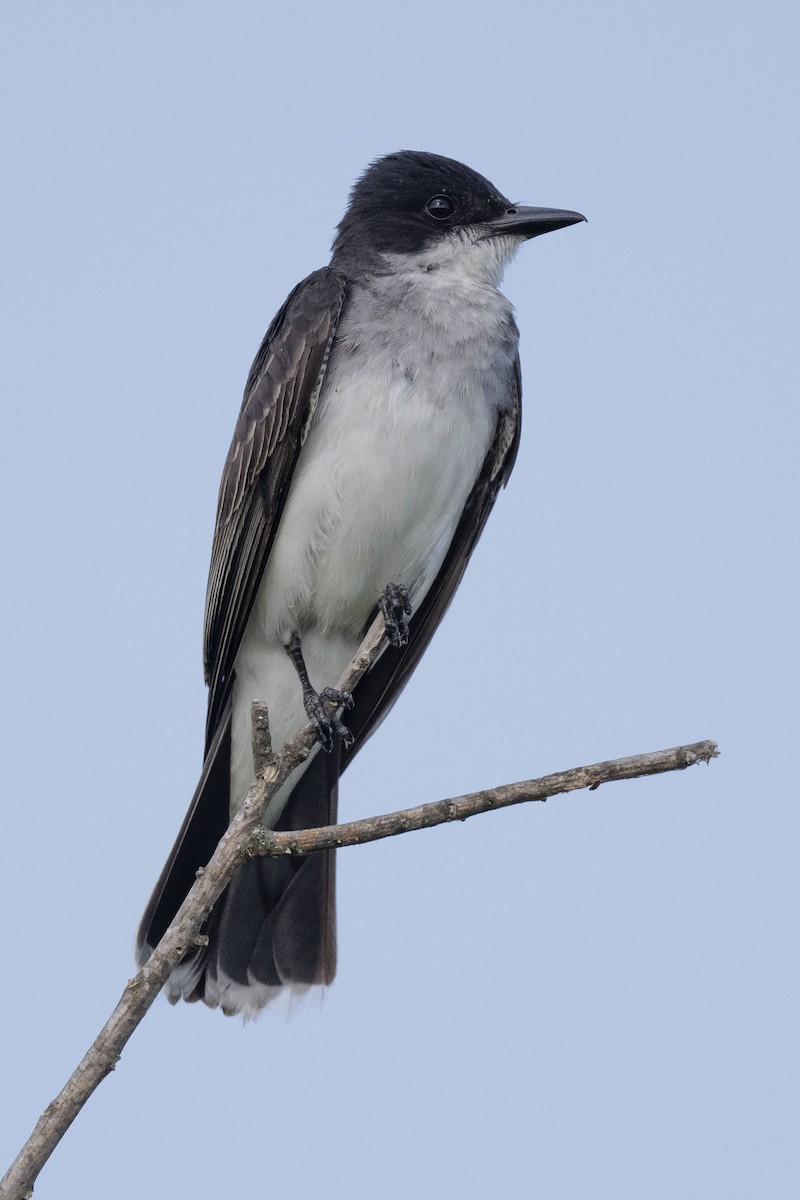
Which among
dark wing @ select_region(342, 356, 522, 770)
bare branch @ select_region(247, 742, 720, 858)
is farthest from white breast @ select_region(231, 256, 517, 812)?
bare branch @ select_region(247, 742, 720, 858)

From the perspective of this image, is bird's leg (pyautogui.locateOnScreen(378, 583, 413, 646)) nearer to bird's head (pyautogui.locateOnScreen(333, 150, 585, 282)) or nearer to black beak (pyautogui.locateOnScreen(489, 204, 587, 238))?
bird's head (pyautogui.locateOnScreen(333, 150, 585, 282))

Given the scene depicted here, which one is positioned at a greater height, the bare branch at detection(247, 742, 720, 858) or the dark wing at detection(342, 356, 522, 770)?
the dark wing at detection(342, 356, 522, 770)

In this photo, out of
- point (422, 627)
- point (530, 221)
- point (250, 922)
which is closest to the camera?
point (250, 922)

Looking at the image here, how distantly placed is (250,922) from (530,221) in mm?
3337

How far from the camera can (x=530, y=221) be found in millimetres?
6641

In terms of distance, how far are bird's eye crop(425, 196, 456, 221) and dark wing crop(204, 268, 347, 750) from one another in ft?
2.14

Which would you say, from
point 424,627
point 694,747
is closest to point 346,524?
point 424,627

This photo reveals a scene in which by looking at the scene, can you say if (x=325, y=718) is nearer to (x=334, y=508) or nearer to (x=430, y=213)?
(x=334, y=508)

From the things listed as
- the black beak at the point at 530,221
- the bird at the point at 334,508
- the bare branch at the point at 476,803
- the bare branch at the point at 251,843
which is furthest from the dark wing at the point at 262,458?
the bare branch at the point at 476,803

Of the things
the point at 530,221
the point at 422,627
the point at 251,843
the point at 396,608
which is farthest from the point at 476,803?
the point at 530,221

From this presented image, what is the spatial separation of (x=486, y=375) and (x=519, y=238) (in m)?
0.93

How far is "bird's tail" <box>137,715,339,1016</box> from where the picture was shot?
226 inches

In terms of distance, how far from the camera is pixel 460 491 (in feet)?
20.4

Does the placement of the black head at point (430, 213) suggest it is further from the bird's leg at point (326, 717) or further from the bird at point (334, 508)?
the bird's leg at point (326, 717)
